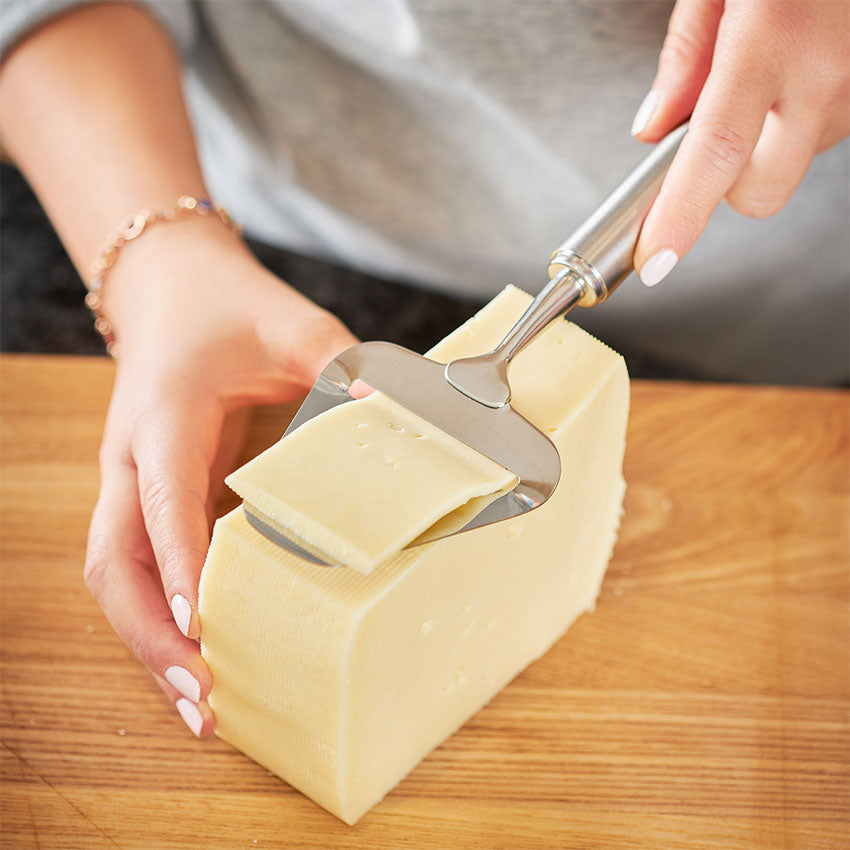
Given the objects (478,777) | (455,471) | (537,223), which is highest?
(455,471)

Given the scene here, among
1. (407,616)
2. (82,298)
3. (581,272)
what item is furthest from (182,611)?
(82,298)

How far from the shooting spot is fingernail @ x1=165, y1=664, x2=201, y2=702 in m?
0.74

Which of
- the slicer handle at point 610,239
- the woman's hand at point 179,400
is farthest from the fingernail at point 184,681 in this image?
the slicer handle at point 610,239

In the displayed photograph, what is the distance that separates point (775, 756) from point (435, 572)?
37 centimetres

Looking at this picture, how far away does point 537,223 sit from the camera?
1.24 metres

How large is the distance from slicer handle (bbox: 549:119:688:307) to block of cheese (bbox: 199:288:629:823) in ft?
0.19

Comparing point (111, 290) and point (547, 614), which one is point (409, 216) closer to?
point (111, 290)

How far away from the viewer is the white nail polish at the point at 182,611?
2.35 feet

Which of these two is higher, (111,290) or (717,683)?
(111,290)

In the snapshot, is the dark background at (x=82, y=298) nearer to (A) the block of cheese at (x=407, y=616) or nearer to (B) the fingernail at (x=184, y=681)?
(A) the block of cheese at (x=407, y=616)

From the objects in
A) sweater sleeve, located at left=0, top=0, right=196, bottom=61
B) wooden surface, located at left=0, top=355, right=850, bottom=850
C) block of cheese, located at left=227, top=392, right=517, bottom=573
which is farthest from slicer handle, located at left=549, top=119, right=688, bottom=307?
sweater sleeve, located at left=0, top=0, right=196, bottom=61

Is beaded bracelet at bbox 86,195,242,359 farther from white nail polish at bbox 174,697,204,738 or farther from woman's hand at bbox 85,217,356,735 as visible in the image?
white nail polish at bbox 174,697,204,738

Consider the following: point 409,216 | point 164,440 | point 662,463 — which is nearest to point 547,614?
point 662,463

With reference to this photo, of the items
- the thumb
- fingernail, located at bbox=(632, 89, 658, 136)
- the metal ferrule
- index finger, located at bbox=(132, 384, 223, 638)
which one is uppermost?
the thumb
